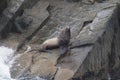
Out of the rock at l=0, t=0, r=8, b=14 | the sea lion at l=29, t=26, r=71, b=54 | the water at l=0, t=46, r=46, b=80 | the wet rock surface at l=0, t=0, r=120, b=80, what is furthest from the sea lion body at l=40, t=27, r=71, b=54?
the rock at l=0, t=0, r=8, b=14

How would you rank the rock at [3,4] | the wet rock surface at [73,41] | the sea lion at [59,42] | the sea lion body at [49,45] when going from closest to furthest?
the wet rock surface at [73,41]
the sea lion at [59,42]
the sea lion body at [49,45]
the rock at [3,4]

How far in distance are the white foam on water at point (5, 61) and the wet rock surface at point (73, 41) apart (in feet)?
0.62

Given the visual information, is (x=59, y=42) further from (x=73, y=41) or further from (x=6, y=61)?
(x=6, y=61)

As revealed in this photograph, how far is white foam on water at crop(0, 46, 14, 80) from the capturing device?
443 inches

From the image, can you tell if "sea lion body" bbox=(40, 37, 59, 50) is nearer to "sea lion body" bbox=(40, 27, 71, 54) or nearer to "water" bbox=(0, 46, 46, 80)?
"sea lion body" bbox=(40, 27, 71, 54)

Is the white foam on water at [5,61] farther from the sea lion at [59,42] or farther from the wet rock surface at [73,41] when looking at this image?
the sea lion at [59,42]

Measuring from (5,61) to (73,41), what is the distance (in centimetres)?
220

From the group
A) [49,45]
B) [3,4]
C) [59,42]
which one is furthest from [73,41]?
[3,4]

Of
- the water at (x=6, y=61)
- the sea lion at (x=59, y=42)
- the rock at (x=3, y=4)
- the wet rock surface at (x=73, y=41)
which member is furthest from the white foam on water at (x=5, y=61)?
the rock at (x=3, y=4)

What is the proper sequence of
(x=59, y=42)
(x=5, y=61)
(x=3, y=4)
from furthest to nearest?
(x=3, y=4) → (x=59, y=42) → (x=5, y=61)

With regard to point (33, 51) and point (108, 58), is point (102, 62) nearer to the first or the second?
point (108, 58)

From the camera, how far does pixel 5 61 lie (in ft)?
39.4

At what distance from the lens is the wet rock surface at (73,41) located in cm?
1115

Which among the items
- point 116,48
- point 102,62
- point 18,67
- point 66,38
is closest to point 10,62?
point 18,67
